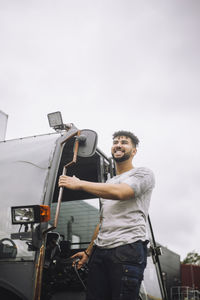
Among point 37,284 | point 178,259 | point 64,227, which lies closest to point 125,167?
point 37,284

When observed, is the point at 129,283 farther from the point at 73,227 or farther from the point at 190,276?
the point at 190,276

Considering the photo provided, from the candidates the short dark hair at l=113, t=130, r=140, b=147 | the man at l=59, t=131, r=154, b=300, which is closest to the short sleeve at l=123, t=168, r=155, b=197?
the man at l=59, t=131, r=154, b=300

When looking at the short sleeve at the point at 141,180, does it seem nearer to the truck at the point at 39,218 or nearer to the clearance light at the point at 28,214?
the truck at the point at 39,218

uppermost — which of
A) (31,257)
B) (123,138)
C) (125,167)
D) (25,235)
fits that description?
(123,138)

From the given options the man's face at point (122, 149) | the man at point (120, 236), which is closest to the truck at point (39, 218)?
the man's face at point (122, 149)

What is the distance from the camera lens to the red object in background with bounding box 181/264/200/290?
26172 mm

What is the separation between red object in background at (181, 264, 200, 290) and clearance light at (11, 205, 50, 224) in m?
27.3

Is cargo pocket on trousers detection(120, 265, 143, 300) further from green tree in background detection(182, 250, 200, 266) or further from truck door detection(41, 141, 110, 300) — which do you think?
green tree in background detection(182, 250, 200, 266)

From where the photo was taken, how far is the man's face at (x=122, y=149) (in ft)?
7.62

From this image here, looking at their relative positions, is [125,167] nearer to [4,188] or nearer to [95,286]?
[95,286]

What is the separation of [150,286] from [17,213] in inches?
75.3

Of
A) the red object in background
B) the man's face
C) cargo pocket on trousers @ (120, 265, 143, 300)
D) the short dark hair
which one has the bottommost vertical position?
the red object in background

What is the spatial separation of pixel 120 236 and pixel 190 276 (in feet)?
92.8

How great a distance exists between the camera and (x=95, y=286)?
1.97 metres
